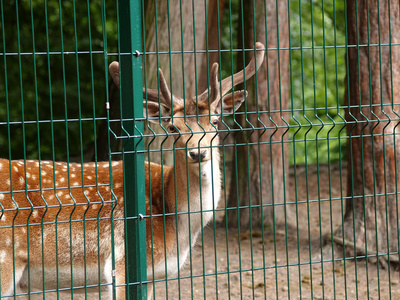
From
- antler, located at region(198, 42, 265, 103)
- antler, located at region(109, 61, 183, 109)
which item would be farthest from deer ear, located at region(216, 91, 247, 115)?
antler, located at region(109, 61, 183, 109)

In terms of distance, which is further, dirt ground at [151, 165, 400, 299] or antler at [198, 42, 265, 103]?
dirt ground at [151, 165, 400, 299]

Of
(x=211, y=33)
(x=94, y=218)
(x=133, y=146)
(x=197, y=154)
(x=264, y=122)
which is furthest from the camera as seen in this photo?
(x=211, y=33)

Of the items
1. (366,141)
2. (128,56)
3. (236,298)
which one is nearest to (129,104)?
(128,56)

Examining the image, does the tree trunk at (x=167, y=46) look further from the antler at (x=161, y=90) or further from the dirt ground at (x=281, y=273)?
the antler at (x=161, y=90)

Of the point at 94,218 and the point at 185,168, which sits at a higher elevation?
the point at 185,168

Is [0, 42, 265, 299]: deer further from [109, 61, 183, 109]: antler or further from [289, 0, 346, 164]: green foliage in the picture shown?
[289, 0, 346, 164]: green foliage

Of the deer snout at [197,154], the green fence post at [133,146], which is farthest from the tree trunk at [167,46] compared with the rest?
the green fence post at [133,146]

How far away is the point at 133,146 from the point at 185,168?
112cm

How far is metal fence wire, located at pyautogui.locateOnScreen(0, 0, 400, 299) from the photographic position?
396 centimetres

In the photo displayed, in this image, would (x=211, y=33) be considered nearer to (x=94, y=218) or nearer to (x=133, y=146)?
(x=94, y=218)

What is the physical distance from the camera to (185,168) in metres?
4.98

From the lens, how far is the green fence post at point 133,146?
3936mm

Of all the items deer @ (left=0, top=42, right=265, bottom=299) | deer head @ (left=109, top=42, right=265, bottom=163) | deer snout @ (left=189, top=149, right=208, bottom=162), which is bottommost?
deer @ (left=0, top=42, right=265, bottom=299)

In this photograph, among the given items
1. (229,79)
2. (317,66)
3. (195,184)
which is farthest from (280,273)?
(317,66)
